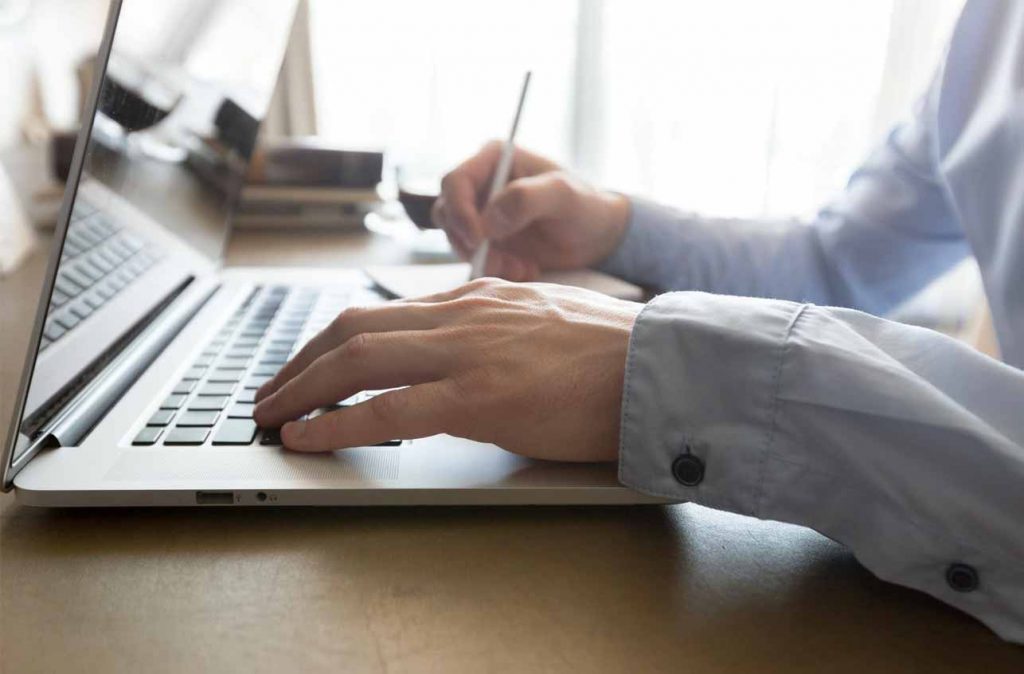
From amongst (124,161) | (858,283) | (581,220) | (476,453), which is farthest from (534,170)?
(476,453)

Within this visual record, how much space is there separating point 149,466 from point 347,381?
107 millimetres

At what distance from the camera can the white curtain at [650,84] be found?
1753 mm

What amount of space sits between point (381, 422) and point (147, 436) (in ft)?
0.45

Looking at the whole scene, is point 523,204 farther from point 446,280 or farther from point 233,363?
point 233,363

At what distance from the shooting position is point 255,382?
0.53m

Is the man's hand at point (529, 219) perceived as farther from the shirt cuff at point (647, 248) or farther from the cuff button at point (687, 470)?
the cuff button at point (687, 470)

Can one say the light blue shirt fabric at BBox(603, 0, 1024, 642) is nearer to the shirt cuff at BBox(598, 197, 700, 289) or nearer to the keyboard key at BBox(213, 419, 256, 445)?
the keyboard key at BBox(213, 419, 256, 445)

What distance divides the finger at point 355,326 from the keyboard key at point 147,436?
57 millimetres

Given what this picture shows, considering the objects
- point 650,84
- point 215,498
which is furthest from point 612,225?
point 650,84

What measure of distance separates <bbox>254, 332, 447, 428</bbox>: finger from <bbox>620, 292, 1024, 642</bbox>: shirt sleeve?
11 cm

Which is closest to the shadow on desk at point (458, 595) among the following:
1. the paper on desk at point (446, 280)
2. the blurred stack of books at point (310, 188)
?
the paper on desk at point (446, 280)

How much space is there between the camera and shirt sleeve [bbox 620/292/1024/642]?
0.36 m

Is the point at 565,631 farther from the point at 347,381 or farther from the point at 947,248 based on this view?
the point at 947,248

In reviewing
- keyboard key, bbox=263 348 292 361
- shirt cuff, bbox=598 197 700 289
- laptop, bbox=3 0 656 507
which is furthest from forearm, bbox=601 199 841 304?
keyboard key, bbox=263 348 292 361
